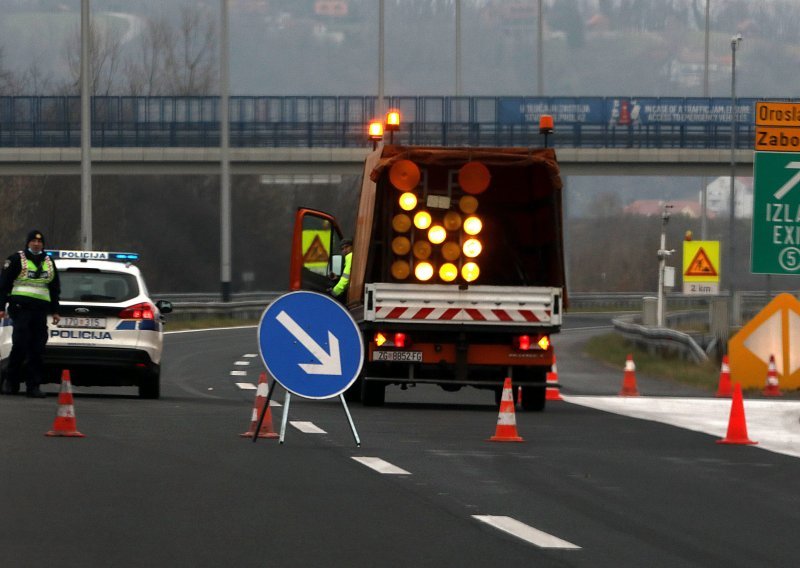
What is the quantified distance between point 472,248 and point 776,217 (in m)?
3.42

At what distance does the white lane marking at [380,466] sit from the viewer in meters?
12.1

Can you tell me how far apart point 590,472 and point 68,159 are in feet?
165

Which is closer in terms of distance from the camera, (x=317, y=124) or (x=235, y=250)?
(x=317, y=124)

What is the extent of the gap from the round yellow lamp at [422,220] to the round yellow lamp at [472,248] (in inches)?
18.0

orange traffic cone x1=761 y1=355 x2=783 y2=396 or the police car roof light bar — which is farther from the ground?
the police car roof light bar

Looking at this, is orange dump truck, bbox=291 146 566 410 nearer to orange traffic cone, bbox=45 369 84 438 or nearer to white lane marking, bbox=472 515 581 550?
orange traffic cone, bbox=45 369 84 438

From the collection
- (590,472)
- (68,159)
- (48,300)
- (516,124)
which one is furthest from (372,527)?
(516,124)

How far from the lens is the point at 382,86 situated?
206 ft

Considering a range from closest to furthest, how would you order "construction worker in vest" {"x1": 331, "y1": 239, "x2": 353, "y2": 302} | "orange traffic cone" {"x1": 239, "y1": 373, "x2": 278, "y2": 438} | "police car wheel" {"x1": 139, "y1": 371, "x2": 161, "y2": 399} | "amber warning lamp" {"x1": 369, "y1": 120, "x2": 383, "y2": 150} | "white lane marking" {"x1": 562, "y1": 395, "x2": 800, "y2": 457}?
"orange traffic cone" {"x1": 239, "y1": 373, "x2": 278, "y2": 438}
"white lane marking" {"x1": 562, "y1": 395, "x2": 800, "y2": 457}
"police car wheel" {"x1": 139, "y1": 371, "x2": 161, "y2": 399}
"construction worker in vest" {"x1": 331, "y1": 239, "x2": 353, "y2": 302}
"amber warning lamp" {"x1": 369, "y1": 120, "x2": 383, "y2": 150}

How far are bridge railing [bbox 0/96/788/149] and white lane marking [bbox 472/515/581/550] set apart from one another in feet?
179

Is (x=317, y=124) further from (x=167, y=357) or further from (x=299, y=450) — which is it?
(x=299, y=450)

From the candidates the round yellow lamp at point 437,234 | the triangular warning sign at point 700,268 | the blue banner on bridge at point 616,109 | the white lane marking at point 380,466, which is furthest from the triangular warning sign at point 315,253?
the blue banner on bridge at point 616,109

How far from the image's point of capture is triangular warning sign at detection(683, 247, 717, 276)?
41312 mm

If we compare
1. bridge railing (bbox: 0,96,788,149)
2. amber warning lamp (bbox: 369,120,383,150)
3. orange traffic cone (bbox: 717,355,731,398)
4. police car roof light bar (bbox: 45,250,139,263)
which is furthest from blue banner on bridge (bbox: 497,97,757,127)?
police car roof light bar (bbox: 45,250,139,263)
